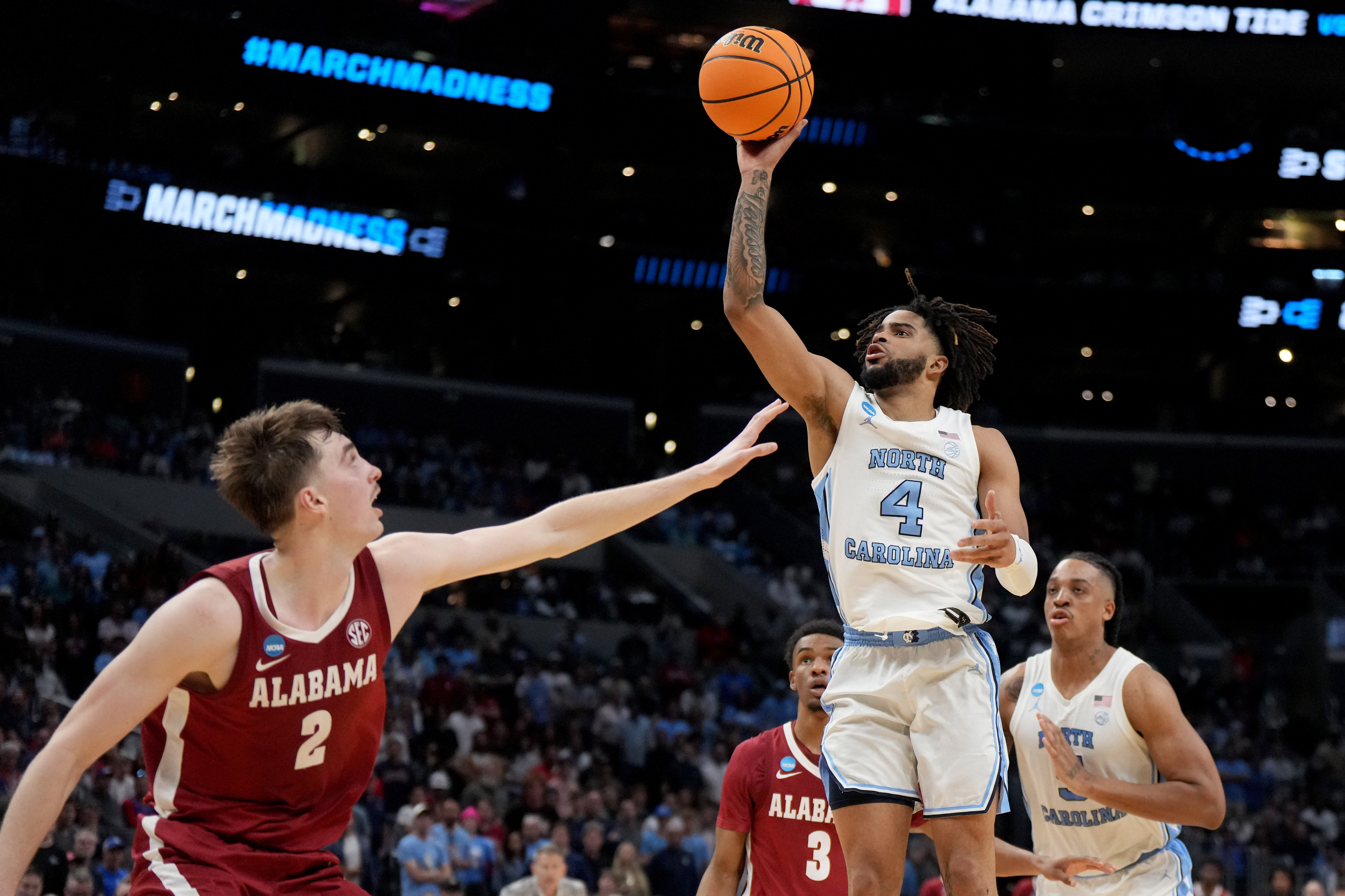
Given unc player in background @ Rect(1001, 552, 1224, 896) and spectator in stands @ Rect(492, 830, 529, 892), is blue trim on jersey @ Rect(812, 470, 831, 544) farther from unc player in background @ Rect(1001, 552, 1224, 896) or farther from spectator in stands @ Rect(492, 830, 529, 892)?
spectator in stands @ Rect(492, 830, 529, 892)

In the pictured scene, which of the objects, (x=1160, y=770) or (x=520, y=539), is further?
(x=1160, y=770)

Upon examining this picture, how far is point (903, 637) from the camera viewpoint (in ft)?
17.4

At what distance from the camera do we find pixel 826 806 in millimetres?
6668

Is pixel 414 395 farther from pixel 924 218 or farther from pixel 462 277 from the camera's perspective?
pixel 924 218

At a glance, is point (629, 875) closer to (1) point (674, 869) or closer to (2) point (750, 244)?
(1) point (674, 869)

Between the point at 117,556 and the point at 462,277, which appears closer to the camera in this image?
the point at 117,556

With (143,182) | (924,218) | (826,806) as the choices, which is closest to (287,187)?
(143,182)

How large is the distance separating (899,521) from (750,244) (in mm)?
1140

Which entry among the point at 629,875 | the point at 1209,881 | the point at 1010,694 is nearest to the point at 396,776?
the point at 629,875

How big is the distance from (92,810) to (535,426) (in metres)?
19.8

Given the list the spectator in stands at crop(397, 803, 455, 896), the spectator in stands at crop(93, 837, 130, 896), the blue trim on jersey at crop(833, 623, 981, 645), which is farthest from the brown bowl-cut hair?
the spectator in stands at crop(397, 803, 455, 896)

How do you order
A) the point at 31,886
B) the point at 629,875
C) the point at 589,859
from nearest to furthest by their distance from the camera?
the point at 31,886, the point at 629,875, the point at 589,859

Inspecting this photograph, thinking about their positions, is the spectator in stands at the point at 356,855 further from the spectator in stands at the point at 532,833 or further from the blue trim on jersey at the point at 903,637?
the blue trim on jersey at the point at 903,637

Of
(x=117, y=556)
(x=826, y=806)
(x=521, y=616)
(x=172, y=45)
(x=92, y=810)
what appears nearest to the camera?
(x=826, y=806)
